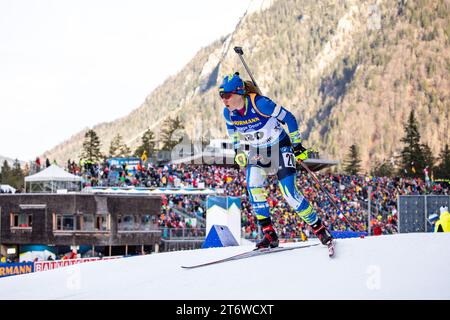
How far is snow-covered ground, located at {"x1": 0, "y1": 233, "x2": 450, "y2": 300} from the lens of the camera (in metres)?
5.88

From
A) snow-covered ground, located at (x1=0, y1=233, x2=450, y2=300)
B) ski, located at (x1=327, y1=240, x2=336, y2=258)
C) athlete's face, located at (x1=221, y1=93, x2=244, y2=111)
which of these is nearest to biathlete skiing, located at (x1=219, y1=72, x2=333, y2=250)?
athlete's face, located at (x1=221, y1=93, x2=244, y2=111)

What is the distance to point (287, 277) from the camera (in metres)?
6.34

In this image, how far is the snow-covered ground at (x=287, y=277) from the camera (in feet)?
19.3

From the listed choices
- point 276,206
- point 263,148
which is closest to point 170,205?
point 276,206

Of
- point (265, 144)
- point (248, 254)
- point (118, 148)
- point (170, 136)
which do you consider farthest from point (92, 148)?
point (248, 254)

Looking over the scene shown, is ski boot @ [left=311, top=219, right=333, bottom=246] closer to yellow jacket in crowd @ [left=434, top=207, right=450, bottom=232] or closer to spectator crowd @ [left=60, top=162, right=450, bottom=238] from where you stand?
yellow jacket in crowd @ [left=434, top=207, right=450, bottom=232]

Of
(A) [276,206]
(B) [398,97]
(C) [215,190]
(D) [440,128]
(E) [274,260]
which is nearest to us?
(E) [274,260]

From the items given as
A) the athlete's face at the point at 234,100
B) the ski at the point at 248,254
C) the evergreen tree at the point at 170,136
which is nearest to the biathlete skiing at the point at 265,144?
the athlete's face at the point at 234,100

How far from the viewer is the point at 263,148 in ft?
25.7

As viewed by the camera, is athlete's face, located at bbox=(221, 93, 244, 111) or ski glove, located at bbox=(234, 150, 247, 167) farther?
ski glove, located at bbox=(234, 150, 247, 167)

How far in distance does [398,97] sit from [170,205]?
163m

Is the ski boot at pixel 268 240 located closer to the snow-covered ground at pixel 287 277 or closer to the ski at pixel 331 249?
the snow-covered ground at pixel 287 277

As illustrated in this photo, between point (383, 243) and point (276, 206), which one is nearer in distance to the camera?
point (383, 243)

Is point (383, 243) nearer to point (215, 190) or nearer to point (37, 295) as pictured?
point (37, 295)
